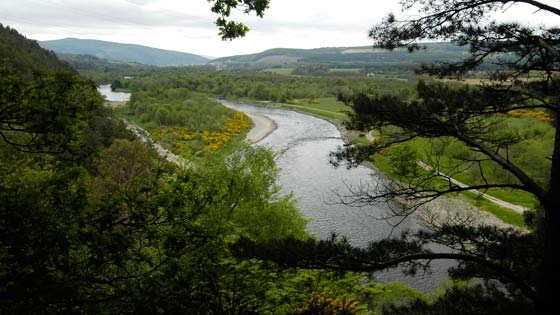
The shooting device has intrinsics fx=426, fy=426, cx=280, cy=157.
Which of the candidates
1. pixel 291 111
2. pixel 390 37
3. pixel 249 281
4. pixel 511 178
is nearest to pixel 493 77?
pixel 390 37

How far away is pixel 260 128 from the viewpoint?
62.6 metres

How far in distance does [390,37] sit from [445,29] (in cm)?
80

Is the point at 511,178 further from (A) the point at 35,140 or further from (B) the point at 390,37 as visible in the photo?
(A) the point at 35,140

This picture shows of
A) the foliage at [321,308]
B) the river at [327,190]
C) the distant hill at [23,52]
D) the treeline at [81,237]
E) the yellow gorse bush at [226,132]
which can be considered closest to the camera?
the treeline at [81,237]

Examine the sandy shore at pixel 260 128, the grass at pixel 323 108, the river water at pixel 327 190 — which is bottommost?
the river water at pixel 327 190

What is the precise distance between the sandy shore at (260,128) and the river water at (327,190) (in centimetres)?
110

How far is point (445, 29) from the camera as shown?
19.8ft

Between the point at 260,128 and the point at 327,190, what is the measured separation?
30.7 meters

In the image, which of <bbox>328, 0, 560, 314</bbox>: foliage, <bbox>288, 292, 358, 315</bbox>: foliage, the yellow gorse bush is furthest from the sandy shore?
<bbox>328, 0, 560, 314</bbox>: foliage

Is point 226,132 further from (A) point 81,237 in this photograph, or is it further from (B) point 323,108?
(A) point 81,237

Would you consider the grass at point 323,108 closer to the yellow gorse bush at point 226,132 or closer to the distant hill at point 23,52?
the yellow gorse bush at point 226,132

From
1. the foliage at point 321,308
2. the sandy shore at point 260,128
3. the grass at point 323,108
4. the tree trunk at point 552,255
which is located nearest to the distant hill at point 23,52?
the sandy shore at point 260,128

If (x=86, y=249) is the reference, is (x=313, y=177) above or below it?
below

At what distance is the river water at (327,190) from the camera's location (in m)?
20.5
